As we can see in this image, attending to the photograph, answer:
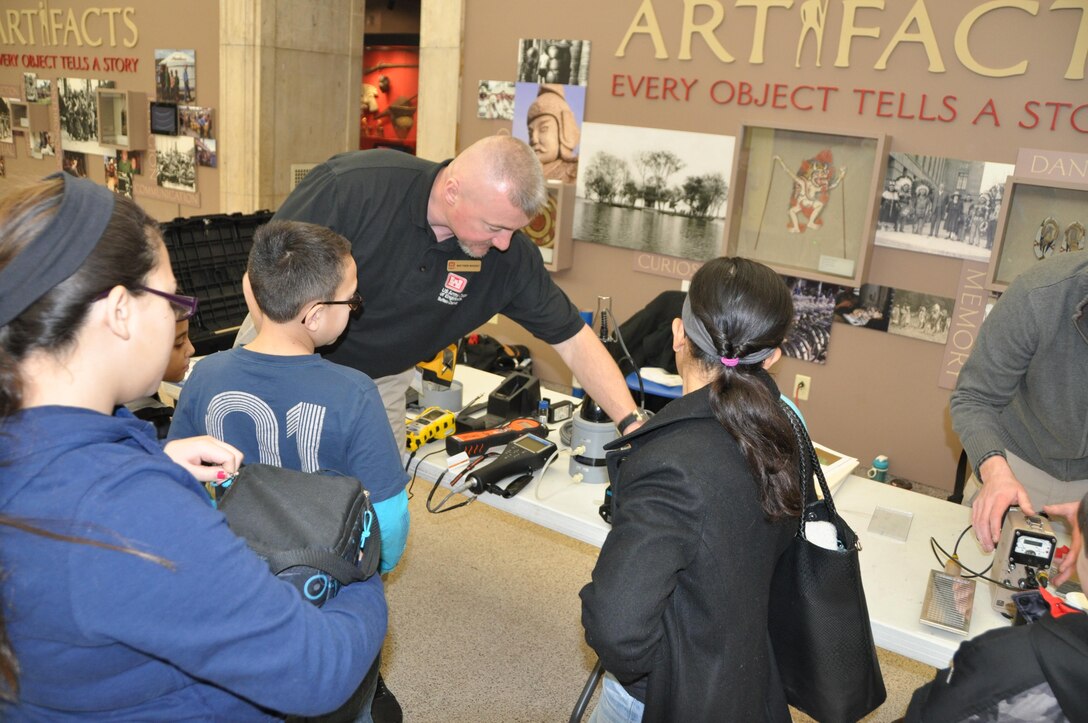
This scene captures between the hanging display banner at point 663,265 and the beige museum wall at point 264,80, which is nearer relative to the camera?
the hanging display banner at point 663,265

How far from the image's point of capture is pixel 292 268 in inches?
66.5

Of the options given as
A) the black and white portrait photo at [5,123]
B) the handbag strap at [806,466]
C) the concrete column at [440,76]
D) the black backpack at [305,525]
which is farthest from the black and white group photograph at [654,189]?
the black and white portrait photo at [5,123]

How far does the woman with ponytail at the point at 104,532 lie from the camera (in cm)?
79

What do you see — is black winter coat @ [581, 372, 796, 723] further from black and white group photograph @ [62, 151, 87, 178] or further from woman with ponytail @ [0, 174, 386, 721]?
black and white group photograph @ [62, 151, 87, 178]

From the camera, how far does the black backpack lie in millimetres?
972

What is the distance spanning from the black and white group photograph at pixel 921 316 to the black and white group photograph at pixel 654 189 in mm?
914

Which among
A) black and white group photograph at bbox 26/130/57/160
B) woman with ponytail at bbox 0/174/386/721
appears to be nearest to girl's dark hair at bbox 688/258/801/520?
woman with ponytail at bbox 0/174/386/721

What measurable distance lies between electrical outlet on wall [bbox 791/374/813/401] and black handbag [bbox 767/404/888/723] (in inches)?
110

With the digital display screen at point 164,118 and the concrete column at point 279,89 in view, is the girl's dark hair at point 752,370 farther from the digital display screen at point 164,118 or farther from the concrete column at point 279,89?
the digital display screen at point 164,118

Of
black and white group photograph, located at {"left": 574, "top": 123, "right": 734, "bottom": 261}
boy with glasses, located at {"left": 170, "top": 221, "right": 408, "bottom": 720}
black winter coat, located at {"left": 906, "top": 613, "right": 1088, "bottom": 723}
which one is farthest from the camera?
black and white group photograph, located at {"left": 574, "top": 123, "right": 734, "bottom": 261}

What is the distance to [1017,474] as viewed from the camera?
7.50ft

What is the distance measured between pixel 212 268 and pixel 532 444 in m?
1.67

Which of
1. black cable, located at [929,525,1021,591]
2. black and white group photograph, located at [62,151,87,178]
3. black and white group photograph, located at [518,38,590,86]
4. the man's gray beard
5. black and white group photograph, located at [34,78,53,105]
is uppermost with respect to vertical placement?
black and white group photograph, located at [518,38,590,86]

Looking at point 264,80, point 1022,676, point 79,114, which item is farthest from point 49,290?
point 79,114
